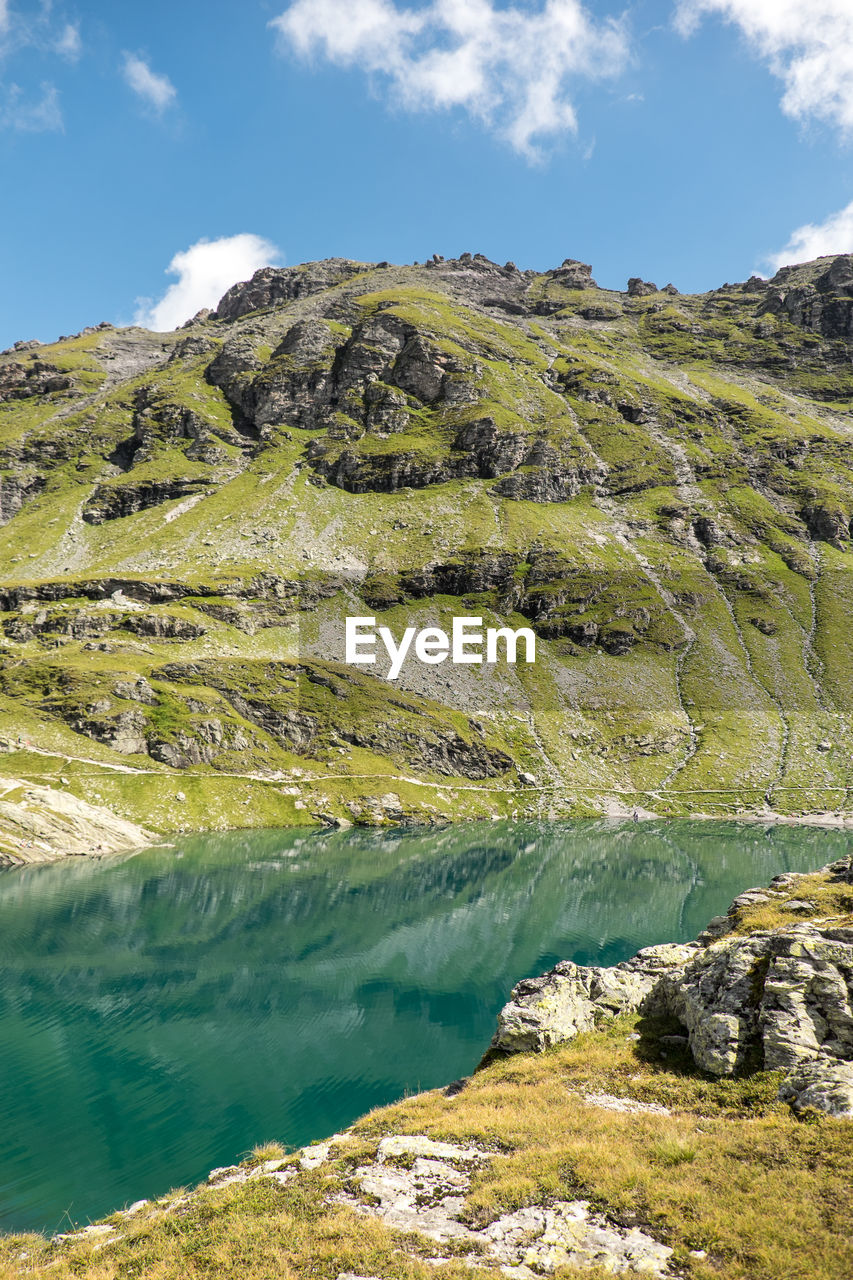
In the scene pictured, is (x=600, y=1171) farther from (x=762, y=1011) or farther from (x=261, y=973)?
(x=261, y=973)

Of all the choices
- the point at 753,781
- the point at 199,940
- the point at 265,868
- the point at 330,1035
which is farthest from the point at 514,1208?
the point at 753,781

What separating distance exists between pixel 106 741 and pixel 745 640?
17038 cm

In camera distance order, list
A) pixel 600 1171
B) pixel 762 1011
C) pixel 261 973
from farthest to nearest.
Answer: pixel 261 973 < pixel 762 1011 < pixel 600 1171

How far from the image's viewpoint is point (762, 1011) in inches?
776

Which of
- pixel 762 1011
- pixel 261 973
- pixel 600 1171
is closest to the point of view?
pixel 600 1171

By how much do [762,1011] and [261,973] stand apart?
134ft

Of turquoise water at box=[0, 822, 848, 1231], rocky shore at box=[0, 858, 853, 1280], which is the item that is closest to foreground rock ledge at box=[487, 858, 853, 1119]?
rocky shore at box=[0, 858, 853, 1280]

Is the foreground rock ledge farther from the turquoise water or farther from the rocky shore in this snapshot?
the turquoise water

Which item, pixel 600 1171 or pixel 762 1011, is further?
pixel 762 1011

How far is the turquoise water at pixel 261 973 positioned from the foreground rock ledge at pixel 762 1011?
30.5 feet

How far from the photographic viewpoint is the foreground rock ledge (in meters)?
17.8

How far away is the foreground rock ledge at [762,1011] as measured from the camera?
58.4 feet

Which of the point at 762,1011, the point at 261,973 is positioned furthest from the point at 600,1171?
the point at 261,973

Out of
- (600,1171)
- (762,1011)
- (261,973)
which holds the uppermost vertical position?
(762,1011)
